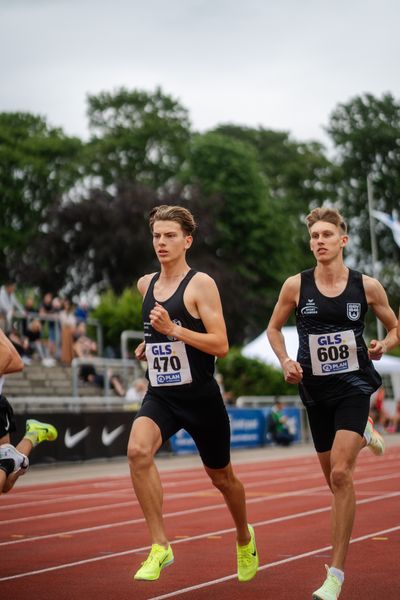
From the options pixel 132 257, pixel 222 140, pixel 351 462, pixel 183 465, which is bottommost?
pixel 183 465

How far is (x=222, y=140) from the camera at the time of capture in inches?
2355

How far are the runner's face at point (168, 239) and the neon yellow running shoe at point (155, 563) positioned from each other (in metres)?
1.78

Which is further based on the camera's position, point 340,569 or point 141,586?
point 141,586

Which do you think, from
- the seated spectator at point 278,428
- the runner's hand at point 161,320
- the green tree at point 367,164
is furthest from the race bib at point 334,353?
the green tree at point 367,164

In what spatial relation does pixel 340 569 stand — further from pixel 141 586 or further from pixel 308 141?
pixel 308 141

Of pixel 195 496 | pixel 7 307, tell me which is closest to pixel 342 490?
pixel 195 496

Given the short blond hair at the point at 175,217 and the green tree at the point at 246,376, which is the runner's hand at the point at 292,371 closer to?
the short blond hair at the point at 175,217

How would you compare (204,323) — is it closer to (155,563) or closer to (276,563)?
(155,563)

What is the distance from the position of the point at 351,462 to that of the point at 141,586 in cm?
160

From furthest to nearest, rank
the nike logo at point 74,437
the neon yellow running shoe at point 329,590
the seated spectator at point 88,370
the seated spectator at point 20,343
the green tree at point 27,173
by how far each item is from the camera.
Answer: the green tree at point 27,173 → the seated spectator at point 88,370 → the seated spectator at point 20,343 → the nike logo at point 74,437 → the neon yellow running shoe at point 329,590

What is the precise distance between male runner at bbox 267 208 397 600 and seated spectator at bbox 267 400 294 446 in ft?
81.3

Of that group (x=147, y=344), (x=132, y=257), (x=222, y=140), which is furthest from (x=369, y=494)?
(x=222, y=140)

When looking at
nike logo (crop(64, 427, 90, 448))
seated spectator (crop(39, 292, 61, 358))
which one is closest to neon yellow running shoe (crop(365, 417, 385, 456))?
nike logo (crop(64, 427, 90, 448))

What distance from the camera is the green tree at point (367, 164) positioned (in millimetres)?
66738
